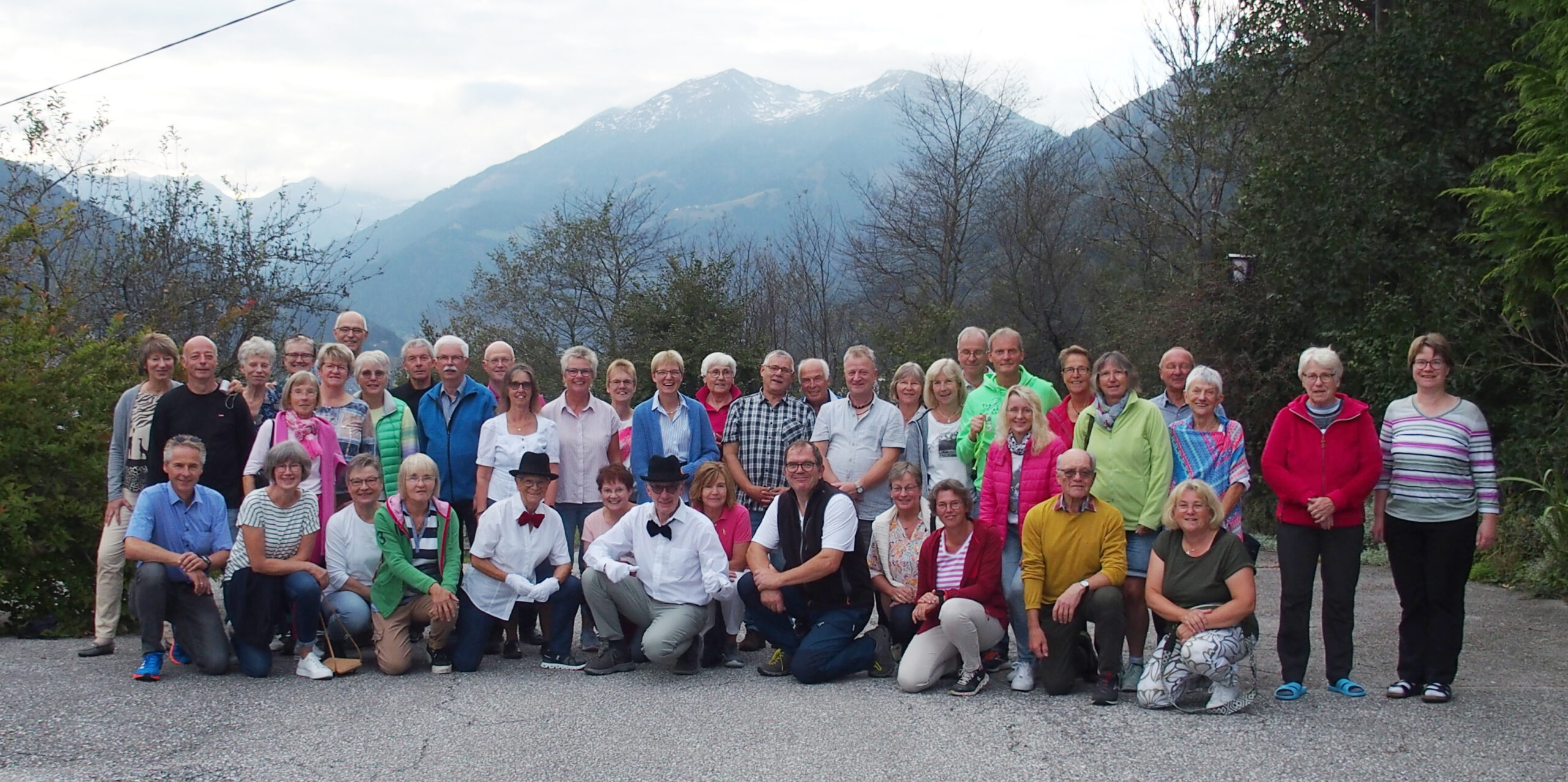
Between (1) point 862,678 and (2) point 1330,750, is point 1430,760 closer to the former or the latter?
(2) point 1330,750

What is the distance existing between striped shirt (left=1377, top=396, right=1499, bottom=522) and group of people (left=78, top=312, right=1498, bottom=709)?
0.01 metres

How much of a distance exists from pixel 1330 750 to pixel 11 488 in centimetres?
Answer: 771

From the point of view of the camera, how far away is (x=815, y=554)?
653cm

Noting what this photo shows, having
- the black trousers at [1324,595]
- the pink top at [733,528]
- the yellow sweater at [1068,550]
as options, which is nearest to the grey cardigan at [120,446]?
the pink top at [733,528]

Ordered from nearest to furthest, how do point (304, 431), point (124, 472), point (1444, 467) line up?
point (1444, 467) < point (304, 431) < point (124, 472)

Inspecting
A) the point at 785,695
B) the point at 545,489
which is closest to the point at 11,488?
the point at 545,489

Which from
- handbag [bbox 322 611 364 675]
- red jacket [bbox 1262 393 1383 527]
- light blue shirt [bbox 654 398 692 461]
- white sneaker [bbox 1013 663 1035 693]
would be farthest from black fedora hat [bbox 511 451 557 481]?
red jacket [bbox 1262 393 1383 527]

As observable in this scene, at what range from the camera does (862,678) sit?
6410mm

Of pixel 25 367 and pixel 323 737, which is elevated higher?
pixel 25 367

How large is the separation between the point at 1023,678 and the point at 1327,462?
1.84 meters

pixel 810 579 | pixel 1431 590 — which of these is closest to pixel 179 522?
pixel 810 579

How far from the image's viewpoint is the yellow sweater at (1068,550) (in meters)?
5.91

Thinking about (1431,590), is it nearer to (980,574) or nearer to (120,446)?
(980,574)

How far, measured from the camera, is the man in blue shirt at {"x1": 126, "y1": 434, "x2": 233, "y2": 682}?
6340 mm
